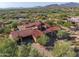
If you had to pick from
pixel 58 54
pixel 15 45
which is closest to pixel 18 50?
pixel 15 45

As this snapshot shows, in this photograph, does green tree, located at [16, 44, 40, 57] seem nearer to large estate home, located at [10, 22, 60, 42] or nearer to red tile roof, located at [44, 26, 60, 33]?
large estate home, located at [10, 22, 60, 42]

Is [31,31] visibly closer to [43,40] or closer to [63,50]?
[43,40]

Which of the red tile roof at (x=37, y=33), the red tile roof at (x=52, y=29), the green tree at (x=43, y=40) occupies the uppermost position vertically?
the red tile roof at (x=52, y=29)

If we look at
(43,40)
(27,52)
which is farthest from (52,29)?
(27,52)

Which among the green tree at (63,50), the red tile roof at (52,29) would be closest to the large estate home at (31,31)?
the red tile roof at (52,29)

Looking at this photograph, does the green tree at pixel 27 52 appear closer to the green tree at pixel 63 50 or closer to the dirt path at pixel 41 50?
the dirt path at pixel 41 50

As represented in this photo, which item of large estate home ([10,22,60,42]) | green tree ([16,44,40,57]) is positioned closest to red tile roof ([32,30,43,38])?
large estate home ([10,22,60,42])
